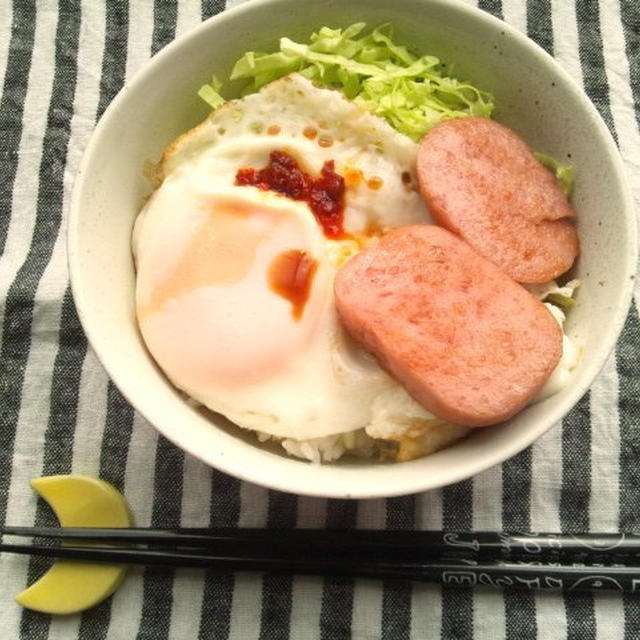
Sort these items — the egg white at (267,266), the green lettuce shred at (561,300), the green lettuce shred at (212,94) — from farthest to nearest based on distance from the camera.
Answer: the green lettuce shred at (212,94) → the green lettuce shred at (561,300) → the egg white at (267,266)

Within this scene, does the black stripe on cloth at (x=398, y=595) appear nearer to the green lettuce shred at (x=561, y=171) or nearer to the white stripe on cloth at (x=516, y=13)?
the green lettuce shred at (x=561, y=171)

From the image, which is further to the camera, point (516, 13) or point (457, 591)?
point (516, 13)

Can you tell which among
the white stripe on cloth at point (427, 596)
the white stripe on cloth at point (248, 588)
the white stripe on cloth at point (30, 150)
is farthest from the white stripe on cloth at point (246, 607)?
the white stripe on cloth at point (30, 150)

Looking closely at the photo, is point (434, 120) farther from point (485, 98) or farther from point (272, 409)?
point (272, 409)

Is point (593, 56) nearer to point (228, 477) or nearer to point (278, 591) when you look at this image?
point (228, 477)

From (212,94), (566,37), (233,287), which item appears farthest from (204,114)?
(566,37)
